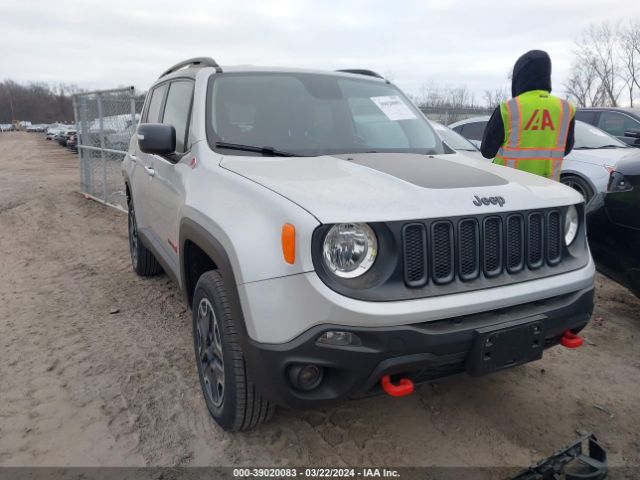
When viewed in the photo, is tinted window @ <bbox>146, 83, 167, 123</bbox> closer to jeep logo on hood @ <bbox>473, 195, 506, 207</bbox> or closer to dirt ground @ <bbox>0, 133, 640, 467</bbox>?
dirt ground @ <bbox>0, 133, 640, 467</bbox>

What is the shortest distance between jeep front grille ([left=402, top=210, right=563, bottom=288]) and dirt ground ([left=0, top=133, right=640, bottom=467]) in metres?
0.96

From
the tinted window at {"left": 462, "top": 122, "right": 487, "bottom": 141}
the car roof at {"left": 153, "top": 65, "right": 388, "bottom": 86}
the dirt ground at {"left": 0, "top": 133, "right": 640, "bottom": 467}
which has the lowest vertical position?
the dirt ground at {"left": 0, "top": 133, "right": 640, "bottom": 467}

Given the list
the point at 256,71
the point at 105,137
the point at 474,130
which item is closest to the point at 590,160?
the point at 474,130

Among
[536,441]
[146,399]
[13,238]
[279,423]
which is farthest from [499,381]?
[13,238]

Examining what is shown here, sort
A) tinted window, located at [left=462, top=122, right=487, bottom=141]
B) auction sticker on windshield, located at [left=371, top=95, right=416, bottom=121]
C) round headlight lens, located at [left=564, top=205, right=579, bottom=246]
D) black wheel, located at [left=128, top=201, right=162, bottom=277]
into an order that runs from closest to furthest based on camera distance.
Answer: round headlight lens, located at [left=564, top=205, right=579, bottom=246] < auction sticker on windshield, located at [left=371, top=95, right=416, bottom=121] < black wheel, located at [left=128, top=201, right=162, bottom=277] < tinted window, located at [left=462, top=122, right=487, bottom=141]

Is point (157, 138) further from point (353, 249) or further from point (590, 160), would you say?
point (590, 160)

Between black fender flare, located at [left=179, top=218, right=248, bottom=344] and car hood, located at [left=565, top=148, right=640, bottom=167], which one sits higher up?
car hood, located at [left=565, top=148, right=640, bottom=167]

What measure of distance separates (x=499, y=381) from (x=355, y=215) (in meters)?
1.88

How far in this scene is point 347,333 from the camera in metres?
1.98

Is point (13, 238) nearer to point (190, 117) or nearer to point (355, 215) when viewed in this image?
point (190, 117)

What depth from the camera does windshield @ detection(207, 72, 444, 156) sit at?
3055mm

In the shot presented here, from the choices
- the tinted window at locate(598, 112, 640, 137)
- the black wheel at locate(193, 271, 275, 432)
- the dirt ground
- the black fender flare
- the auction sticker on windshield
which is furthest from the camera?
the tinted window at locate(598, 112, 640, 137)

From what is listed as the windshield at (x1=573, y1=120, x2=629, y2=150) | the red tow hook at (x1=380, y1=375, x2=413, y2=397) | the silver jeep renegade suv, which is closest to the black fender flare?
the silver jeep renegade suv

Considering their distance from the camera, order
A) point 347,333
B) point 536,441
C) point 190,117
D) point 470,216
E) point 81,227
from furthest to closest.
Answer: point 81,227 → point 190,117 → point 536,441 → point 470,216 → point 347,333
